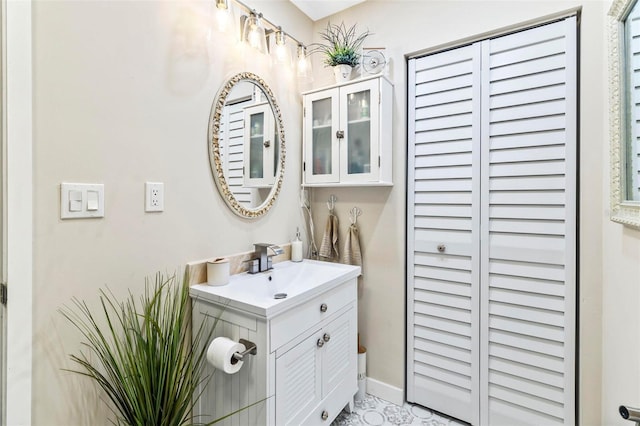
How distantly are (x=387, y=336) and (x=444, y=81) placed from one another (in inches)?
60.5

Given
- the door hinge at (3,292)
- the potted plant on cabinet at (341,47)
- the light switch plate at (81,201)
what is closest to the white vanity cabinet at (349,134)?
the potted plant on cabinet at (341,47)

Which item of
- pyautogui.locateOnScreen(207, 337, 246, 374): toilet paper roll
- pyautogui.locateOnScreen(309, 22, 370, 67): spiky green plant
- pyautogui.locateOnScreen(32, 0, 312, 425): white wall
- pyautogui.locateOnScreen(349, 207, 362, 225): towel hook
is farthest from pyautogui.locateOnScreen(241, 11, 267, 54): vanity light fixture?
pyautogui.locateOnScreen(207, 337, 246, 374): toilet paper roll

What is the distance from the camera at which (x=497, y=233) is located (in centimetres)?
160

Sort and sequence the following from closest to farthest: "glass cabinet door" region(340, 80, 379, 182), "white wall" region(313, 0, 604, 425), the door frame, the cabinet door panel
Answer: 1. the door frame
2. "white wall" region(313, 0, 604, 425)
3. the cabinet door panel
4. "glass cabinet door" region(340, 80, 379, 182)

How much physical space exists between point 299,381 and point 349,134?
4.33 ft

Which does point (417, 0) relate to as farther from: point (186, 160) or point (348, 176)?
point (186, 160)

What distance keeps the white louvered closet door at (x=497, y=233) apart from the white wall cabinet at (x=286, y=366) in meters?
0.56

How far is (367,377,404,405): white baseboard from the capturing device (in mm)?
1872

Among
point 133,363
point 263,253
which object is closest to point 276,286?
point 263,253

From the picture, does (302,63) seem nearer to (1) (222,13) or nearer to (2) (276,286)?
(1) (222,13)

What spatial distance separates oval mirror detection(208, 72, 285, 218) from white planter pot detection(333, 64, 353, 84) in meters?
0.42

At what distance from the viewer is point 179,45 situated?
4.41 ft

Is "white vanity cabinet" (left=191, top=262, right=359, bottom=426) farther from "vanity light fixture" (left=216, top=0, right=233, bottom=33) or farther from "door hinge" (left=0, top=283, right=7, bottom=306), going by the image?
"vanity light fixture" (left=216, top=0, right=233, bottom=33)

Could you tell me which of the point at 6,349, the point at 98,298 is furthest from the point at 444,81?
the point at 6,349
